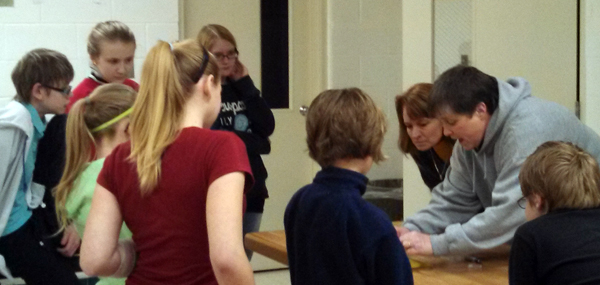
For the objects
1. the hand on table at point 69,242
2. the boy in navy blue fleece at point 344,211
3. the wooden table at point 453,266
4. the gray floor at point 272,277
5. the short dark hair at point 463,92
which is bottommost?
the gray floor at point 272,277

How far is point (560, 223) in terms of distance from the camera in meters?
1.64

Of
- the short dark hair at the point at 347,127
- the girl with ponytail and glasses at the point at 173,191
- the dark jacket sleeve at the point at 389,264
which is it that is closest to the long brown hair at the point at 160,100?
the girl with ponytail and glasses at the point at 173,191

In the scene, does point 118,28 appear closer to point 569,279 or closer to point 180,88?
point 180,88

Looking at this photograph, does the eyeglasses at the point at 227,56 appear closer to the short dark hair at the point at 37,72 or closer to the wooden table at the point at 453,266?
the short dark hair at the point at 37,72

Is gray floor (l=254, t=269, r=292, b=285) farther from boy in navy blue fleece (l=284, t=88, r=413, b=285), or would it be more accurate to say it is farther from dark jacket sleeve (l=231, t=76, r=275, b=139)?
boy in navy blue fleece (l=284, t=88, r=413, b=285)

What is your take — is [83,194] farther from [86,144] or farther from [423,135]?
[423,135]

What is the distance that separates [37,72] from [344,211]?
6.10 feet

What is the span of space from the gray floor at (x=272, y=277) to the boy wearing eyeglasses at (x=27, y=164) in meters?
1.73

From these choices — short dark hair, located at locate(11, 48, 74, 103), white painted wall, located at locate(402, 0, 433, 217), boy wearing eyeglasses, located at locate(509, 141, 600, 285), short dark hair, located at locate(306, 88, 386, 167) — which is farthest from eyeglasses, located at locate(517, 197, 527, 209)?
short dark hair, located at locate(11, 48, 74, 103)

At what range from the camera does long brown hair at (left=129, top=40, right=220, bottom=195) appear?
1.52m

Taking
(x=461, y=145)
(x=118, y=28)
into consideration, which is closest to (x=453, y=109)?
(x=461, y=145)

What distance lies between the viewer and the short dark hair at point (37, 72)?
295 cm

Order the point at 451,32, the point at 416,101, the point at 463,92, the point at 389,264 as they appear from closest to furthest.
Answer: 1. the point at 389,264
2. the point at 463,92
3. the point at 416,101
4. the point at 451,32

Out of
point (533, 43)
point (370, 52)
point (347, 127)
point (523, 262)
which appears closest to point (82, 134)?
point (347, 127)
